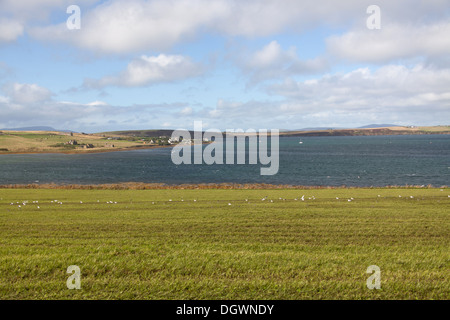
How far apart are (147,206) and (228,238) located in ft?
44.3

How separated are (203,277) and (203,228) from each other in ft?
25.8

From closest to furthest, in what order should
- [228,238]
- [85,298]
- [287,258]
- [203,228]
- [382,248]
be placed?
[85,298], [287,258], [382,248], [228,238], [203,228]

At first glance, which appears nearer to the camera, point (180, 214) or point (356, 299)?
point (356, 299)

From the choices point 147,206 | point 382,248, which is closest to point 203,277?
point 382,248

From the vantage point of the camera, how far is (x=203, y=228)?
15.9m

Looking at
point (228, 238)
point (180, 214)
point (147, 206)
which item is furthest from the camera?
point (147, 206)

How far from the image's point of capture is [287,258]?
→ 9.72 m
